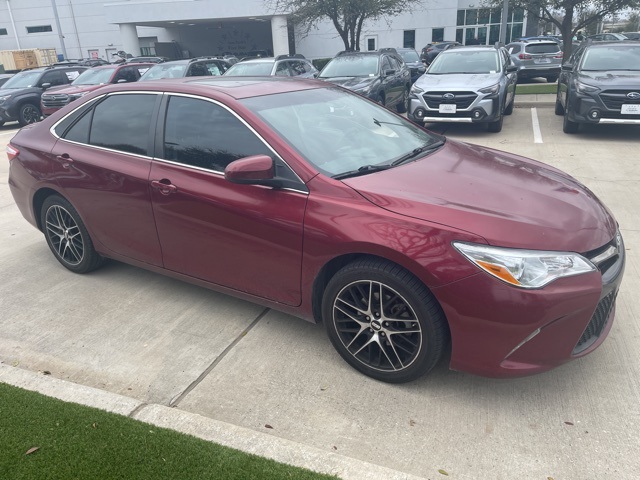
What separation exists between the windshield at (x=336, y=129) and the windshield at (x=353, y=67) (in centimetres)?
797

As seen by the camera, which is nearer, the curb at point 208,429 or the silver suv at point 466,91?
the curb at point 208,429

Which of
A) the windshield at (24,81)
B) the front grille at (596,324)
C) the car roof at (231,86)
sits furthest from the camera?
the windshield at (24,81)

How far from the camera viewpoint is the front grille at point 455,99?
387 inches

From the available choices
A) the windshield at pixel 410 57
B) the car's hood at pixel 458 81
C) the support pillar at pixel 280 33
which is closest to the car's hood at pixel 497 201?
the car's hood at pixel 458 81

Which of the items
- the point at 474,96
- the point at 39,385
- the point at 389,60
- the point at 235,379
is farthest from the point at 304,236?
the point at 389,60

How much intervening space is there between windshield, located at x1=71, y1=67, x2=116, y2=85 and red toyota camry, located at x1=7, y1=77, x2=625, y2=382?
37.8 feet

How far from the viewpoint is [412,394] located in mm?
3027

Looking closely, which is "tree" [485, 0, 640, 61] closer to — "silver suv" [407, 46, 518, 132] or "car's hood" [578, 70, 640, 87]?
"silver suv" [407, 46, 518, 132]

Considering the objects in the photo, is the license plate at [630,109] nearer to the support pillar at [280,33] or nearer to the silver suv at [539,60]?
the silver suv at [539,60]

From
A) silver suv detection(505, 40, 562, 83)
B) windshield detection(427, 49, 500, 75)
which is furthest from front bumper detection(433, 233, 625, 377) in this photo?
silver suv detection(505, 40, 562, 83)

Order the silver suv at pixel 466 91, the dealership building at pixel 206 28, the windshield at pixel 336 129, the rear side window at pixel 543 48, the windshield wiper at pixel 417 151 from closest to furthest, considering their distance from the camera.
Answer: the windshield at pixel 336 129, the windshield wiper at pixel 417 151, the silver suv at pixel 466 91, the rear side window at pixel 543 48, the dealership building at pixel 206 28

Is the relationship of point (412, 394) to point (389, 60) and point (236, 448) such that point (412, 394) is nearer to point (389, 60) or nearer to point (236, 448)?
point (236, 448)

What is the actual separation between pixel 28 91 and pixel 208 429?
619 inches

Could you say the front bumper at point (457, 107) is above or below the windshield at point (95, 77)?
below
